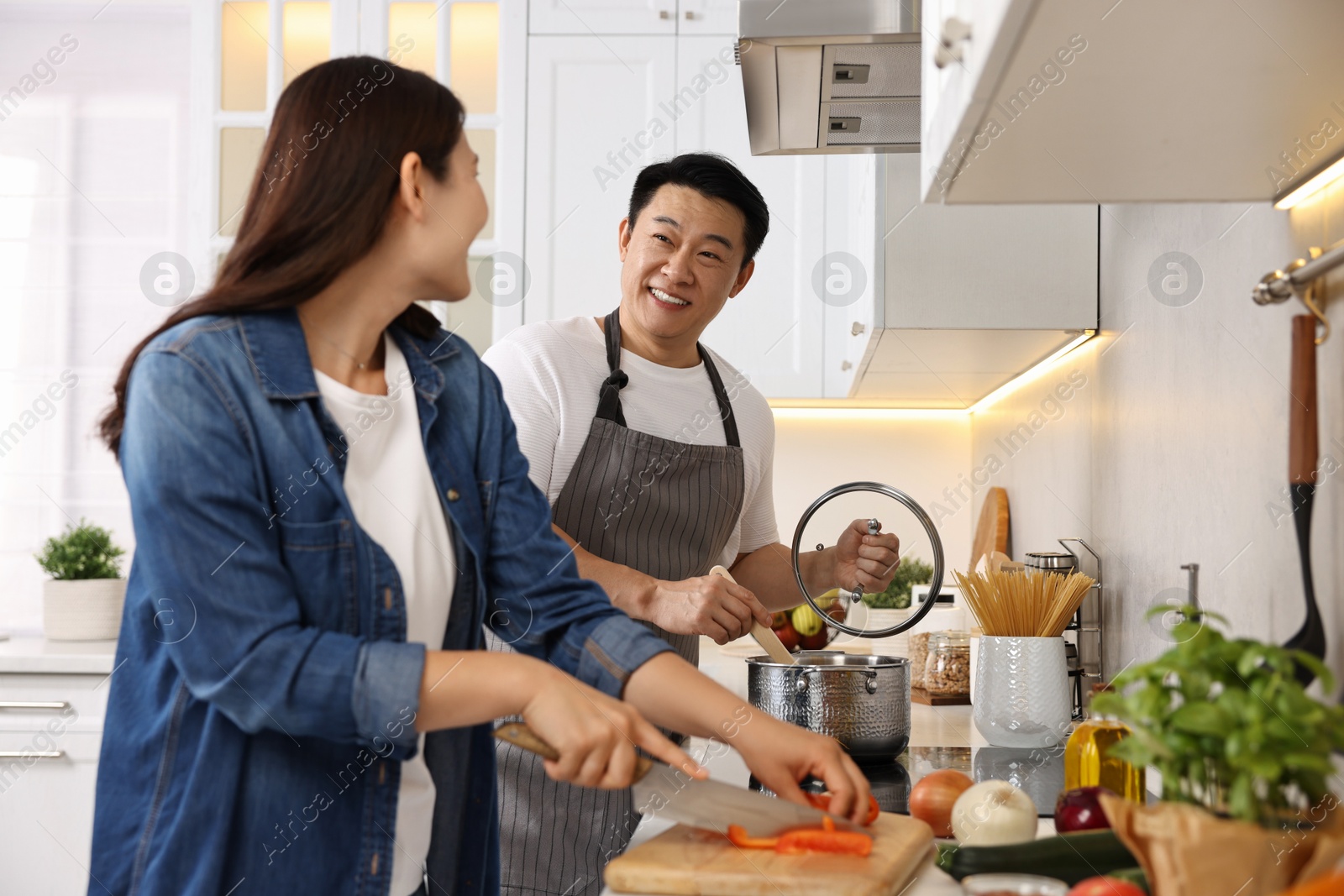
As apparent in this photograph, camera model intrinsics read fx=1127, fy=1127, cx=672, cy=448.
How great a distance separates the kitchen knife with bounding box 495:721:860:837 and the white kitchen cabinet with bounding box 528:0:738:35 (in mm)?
2127

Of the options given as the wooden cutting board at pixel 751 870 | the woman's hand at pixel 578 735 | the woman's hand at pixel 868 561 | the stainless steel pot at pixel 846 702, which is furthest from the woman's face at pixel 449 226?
the woman's hand at pixel 868 561

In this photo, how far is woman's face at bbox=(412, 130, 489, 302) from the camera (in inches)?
36.2

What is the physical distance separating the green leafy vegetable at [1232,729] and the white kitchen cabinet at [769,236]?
210 centimetres

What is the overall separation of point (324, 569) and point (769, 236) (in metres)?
1.97

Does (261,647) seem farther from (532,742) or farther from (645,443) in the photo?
(645,443)

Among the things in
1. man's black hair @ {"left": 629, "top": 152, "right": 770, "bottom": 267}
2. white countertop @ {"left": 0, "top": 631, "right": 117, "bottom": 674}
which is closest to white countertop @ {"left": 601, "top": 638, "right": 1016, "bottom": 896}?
man's black hair @ {"left": 629, "top": 152, "right": 770, "bottom": 267}

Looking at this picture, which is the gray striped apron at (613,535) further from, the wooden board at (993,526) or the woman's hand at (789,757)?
the wooden board at (993,526)

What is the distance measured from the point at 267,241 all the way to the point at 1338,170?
799 mm

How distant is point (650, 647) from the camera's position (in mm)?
959

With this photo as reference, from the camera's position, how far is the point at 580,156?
8.57 feet

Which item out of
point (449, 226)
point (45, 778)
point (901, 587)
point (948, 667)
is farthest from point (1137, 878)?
point (45, 778)

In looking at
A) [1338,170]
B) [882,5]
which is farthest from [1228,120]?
[882,5]

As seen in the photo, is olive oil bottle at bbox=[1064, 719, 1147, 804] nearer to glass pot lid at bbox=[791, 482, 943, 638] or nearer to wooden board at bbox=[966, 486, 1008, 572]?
glass pot lid at bbox=[791, 482, 943, 638]

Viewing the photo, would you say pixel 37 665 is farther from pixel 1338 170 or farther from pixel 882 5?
Result: pixel 1338 170
